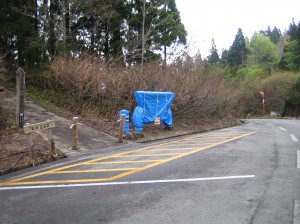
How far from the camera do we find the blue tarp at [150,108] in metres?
15.0

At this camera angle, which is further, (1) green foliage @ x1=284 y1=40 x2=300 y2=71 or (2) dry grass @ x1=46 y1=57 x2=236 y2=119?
(1) green foliage @ x1=284 y1=40 x2=300 y2=71

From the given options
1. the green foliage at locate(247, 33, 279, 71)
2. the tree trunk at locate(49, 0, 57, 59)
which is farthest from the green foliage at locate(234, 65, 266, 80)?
the tree trunk at locate(49, 0, 57, 59)

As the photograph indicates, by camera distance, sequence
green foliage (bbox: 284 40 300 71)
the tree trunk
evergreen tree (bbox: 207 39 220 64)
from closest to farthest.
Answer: the tree trunk → green foliage (bbox: 284 40 300 71) → evergreen tree (bbox: 207 39 220 64)

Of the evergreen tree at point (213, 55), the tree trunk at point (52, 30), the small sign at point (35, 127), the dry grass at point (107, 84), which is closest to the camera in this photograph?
the small sign at point (35, 127)

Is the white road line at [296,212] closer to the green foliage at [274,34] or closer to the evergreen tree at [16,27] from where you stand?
the evergreen tree at [16,27]

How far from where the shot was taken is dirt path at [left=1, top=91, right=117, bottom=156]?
11.3 m

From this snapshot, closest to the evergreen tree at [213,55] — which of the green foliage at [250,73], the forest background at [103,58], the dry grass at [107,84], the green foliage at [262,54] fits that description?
the green foliage at [262,54]

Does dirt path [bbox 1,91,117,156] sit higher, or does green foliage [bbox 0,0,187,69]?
green foliage [bbox 0,0,187,69]

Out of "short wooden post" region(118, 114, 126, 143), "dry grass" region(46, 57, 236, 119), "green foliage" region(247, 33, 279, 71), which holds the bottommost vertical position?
"short wooden post" region(118, 114, 126, 143)

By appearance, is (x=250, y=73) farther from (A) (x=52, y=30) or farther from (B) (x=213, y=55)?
(A) (x=52, y=30)

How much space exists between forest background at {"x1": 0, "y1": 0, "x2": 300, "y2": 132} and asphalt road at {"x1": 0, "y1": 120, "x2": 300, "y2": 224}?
25.3 feet

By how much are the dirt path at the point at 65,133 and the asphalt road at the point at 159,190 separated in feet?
5.57

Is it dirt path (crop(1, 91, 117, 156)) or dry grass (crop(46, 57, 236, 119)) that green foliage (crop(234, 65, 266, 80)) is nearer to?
dry grass (crop(46, 57, 236, 119))

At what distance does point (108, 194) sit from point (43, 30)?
62.9 ft
